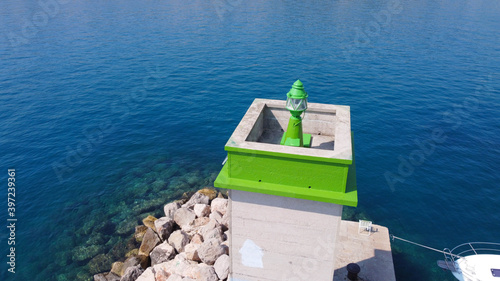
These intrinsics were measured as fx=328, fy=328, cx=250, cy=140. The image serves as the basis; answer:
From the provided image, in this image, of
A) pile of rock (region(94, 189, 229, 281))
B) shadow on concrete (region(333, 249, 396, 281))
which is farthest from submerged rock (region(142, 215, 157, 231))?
shadow on concrete (region(333, 249, 396, 281))

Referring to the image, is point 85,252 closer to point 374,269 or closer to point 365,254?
point 365,254

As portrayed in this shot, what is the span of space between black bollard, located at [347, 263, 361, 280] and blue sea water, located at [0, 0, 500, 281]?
22.0 feet

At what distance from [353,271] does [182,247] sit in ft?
35.4

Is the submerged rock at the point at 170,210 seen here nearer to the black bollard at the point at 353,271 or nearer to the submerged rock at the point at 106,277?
the submerged rock at the point at 106,277

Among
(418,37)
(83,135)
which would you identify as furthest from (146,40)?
(418,37)

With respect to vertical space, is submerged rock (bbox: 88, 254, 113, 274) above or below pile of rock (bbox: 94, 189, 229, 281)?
below

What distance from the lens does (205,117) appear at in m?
41.6

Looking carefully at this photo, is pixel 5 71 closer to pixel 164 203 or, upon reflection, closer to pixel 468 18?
pixel 164 203

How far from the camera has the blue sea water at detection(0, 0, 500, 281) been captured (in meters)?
25.9

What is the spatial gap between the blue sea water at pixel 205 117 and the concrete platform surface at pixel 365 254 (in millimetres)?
3731

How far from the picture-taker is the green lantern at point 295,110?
1244cm

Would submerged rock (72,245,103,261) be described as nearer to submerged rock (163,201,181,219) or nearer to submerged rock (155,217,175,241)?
submerged rock (155,217,175,241)

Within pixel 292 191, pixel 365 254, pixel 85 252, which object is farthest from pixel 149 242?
pixel 292 191

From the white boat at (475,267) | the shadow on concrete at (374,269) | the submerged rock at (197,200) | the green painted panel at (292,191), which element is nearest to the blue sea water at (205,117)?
the white boat at (475,267)
